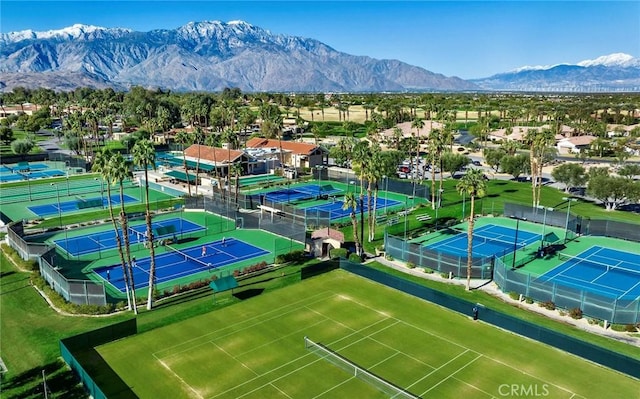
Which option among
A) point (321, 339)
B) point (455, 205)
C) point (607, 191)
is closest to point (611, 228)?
point (607, 191)

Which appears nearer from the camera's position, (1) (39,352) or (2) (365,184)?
(1) (39,352)

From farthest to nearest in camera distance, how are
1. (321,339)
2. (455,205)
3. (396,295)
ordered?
(455,205), (396,295), (321,339)

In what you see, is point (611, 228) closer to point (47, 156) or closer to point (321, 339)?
point (321, 339)

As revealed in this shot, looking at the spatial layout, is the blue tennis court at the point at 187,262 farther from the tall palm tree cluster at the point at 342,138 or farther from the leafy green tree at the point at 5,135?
the leafy green tree at the point at 5,135

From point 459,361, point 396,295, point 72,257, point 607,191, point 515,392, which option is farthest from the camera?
point 607,191

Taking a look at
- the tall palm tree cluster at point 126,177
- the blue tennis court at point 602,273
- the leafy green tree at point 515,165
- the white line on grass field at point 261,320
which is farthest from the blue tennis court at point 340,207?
the tall palm tree cluster at point 126,177

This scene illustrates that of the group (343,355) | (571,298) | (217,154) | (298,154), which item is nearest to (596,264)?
(571,298)
